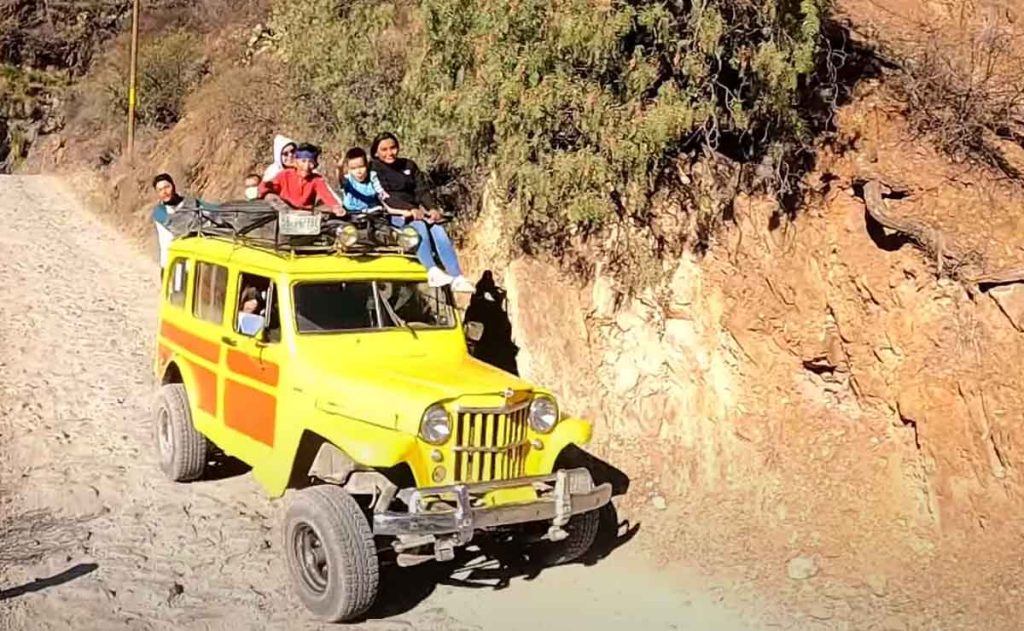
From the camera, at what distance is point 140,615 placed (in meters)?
6.48

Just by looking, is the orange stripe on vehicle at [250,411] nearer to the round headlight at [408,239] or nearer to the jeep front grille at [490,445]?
the jeep front grille at [490,445]

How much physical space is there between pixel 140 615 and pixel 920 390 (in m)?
5.36

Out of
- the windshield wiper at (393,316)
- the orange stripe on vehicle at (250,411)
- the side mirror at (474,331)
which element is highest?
the windshield wiper at (393,316)

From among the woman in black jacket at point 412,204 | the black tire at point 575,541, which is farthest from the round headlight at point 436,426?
the woman in black jacket at point 412,204

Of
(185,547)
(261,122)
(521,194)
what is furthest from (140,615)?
(261,122)

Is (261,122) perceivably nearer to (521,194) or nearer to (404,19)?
(404,19)

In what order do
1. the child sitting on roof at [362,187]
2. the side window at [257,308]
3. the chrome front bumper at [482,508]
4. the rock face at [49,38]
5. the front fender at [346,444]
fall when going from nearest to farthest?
the chrome front bumper at [482,508] < the front fender at [346,444] < the side window at [257,308] < the child sitting on roof at [362,187] < the rock face at [49,38]

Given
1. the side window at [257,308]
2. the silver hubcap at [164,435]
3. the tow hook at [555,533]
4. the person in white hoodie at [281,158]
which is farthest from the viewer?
the person in white hoodie at [281,158]

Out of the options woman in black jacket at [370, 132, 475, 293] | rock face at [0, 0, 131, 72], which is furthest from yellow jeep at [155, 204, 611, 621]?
rock face at [0, 0, 131, 72]

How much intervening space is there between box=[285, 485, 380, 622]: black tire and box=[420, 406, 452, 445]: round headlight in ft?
1.93

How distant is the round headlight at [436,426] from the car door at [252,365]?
4.31ft

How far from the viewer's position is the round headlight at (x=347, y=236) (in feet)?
25.1

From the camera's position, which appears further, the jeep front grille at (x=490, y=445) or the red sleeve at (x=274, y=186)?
the red sleeve at (x=274, y=186)

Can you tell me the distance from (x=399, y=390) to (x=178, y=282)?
3.24 metres
